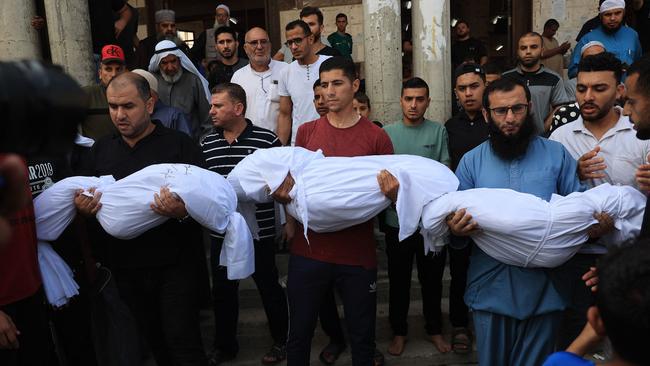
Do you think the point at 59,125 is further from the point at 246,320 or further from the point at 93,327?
the point at 246,320

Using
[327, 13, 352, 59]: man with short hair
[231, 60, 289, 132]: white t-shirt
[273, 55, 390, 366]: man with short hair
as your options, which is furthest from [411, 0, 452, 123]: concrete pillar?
[273, 55, 390, 366]: man with short hair

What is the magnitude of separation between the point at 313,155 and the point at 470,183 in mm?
841

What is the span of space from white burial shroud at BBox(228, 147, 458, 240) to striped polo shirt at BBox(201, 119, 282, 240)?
76 centimetres

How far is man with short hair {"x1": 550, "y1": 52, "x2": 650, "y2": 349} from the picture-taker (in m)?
2.67

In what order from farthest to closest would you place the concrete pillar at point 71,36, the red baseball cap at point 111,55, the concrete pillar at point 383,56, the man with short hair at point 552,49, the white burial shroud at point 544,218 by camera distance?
the man with short hair at point 552,49, the concrete pillar at point 383,56, the concrete pillar at point 71,36, the red baseball cap at point 111,55, the white burial shroud at point 544,218

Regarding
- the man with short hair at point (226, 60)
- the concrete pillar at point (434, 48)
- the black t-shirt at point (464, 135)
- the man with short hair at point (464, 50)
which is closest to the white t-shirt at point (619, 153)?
the black t-shirt at point (464, 135)

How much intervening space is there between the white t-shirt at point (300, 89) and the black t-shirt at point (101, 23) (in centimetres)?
226

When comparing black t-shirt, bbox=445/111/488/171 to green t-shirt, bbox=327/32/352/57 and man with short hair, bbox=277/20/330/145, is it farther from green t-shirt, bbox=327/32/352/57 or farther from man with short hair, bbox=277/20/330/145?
green t-shirt, bbox=327/32/352/57

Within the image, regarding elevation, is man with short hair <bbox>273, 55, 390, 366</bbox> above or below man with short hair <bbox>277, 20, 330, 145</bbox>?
below

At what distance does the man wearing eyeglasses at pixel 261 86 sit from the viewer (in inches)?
186

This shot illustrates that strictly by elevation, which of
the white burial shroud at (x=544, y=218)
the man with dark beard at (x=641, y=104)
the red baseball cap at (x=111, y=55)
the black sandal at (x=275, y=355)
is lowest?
the black sandal at (x=275, y=355)

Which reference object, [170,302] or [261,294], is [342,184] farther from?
[261,294]

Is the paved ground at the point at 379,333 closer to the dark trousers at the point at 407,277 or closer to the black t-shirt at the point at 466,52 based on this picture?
the dark trousers at the point at 407,277

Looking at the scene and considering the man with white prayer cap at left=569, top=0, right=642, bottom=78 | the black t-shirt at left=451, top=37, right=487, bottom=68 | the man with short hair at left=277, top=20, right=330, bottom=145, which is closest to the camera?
A: the man with short hair at left=277, top=20, right=330, bottom=145
